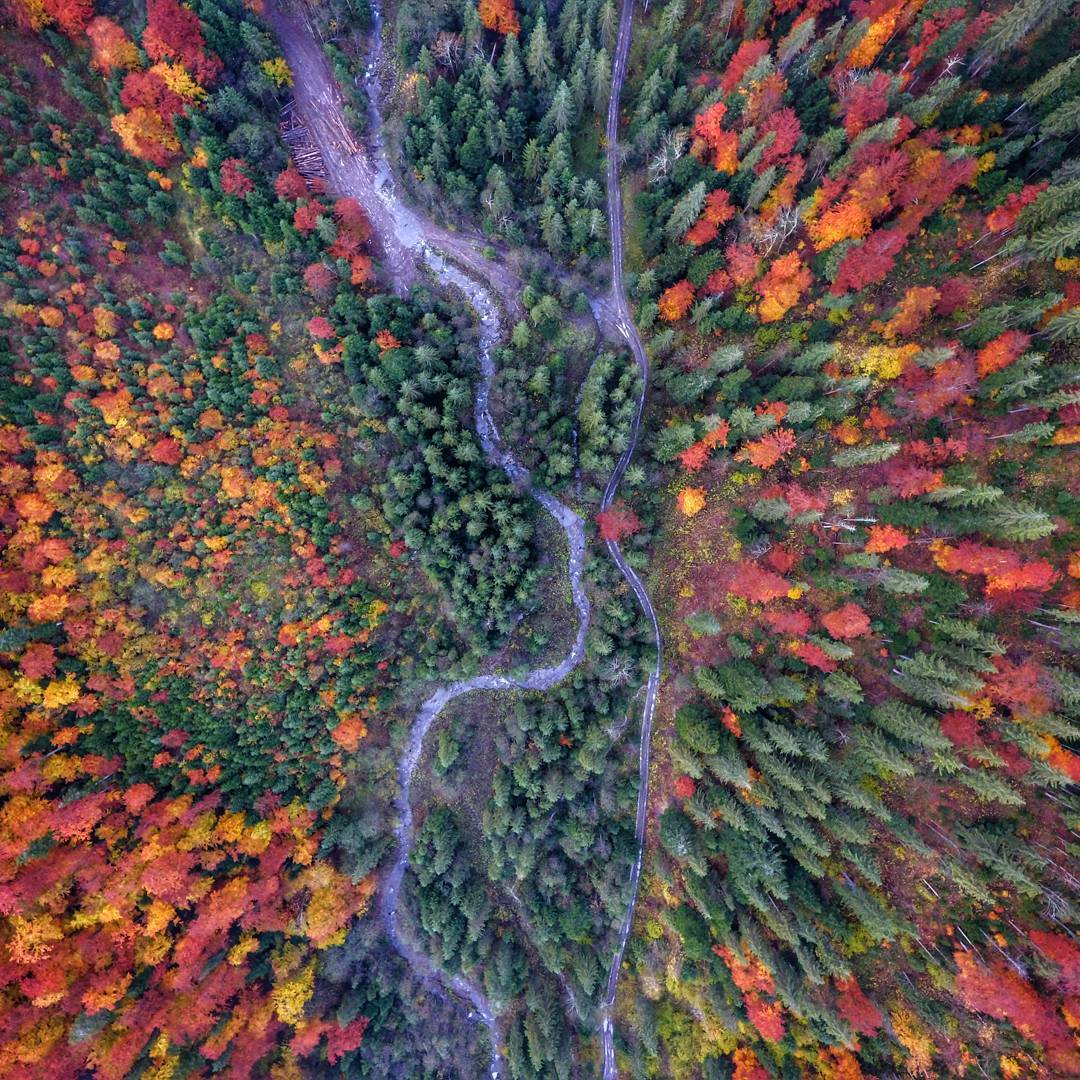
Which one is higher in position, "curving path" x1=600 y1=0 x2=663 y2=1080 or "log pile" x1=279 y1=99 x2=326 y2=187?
"log pile" x1=279 y1=99 x2=326 y2=187

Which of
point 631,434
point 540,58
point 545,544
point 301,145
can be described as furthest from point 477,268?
point 545,544

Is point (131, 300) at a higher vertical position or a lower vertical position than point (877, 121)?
lower

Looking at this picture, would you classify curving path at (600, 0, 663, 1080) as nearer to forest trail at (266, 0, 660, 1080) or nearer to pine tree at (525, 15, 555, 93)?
forest trail at (266, 0, 660, 1080)

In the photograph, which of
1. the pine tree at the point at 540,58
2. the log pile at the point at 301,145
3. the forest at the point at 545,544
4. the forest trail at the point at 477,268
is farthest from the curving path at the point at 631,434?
the log pile at the point at 301,145

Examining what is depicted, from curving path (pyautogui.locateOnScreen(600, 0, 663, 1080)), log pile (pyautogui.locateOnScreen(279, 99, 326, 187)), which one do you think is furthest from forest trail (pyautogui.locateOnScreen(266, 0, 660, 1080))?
log pile (pyautogui.locateOnScreen(279, 99, 326, 187))

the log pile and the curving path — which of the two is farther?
the log pile

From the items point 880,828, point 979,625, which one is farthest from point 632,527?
point 880,828

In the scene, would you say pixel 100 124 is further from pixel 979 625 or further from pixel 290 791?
pixel 979 625
